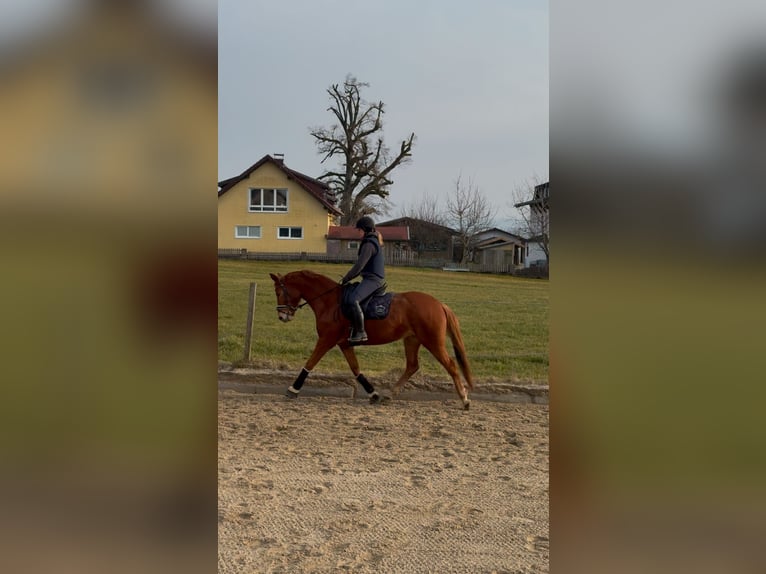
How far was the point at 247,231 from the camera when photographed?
14367 mm

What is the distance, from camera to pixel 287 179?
648 inches

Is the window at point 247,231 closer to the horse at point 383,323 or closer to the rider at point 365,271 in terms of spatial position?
the horse at point 383,323

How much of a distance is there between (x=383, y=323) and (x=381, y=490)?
A: 2.96m

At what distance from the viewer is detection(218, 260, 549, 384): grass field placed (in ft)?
28.8

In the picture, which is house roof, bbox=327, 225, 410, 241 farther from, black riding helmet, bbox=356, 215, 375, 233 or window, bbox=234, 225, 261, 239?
black riding helmet, bbox=356, 215, 375, 233

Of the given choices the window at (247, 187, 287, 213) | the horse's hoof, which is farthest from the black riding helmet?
the window at (247, 187, 287, 213)
